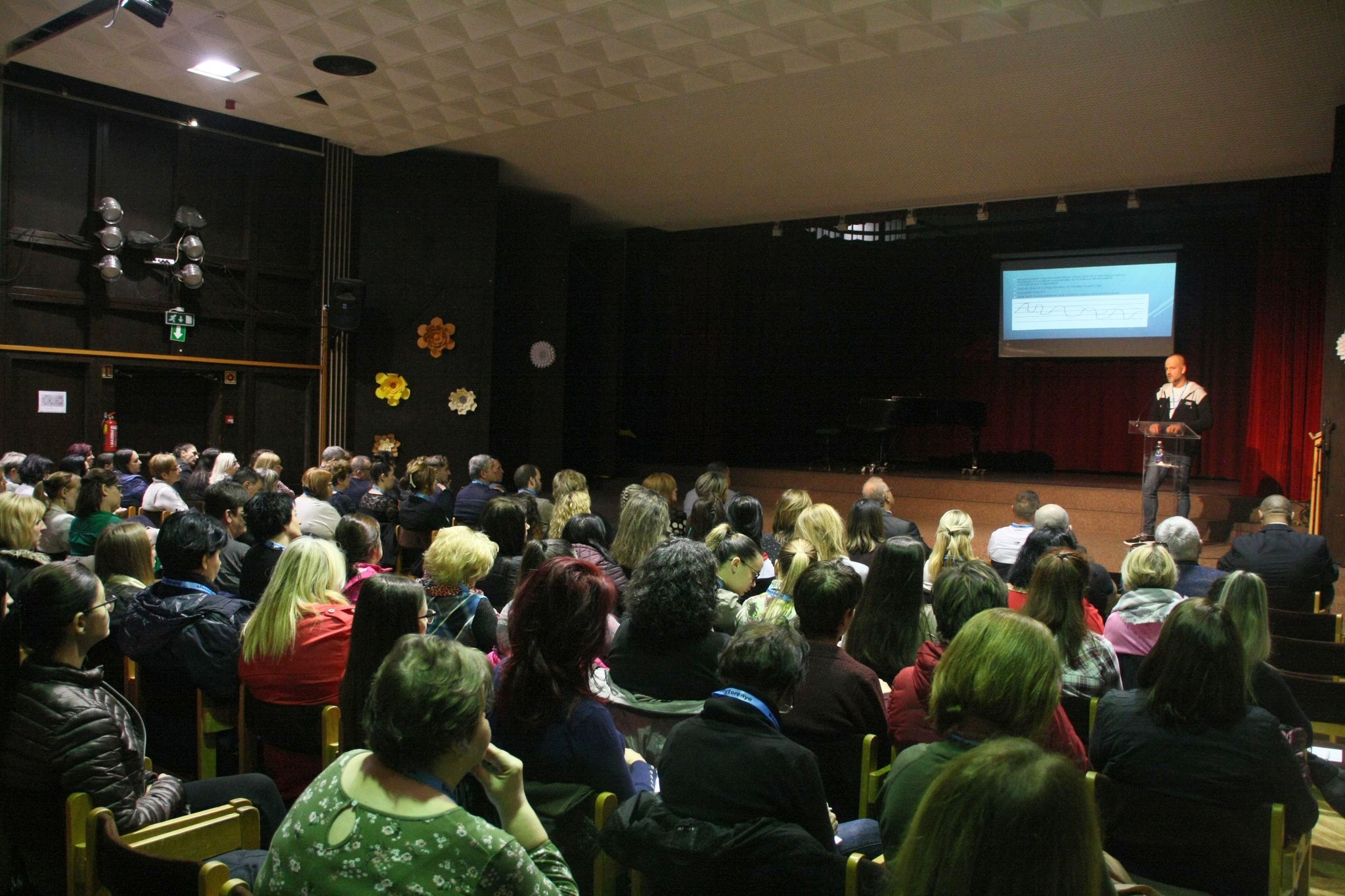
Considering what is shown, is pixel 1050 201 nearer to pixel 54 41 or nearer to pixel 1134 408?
pixel 1134 408

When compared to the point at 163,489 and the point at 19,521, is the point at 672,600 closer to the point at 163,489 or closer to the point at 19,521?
the point at 19,521

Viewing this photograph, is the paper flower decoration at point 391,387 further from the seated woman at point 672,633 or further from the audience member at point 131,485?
the seated woman at point 672,633

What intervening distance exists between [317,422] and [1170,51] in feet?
27.6

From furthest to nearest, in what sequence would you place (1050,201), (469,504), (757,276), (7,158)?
(757,276) → (1050,201) → (7,158) → (469,504)

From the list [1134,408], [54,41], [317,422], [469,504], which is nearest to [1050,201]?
[1134,408]

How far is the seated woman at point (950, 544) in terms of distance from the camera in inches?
177

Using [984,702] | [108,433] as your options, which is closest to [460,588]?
[984,702]

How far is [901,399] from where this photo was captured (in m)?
11.8

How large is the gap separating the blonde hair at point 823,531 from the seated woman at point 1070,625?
57.4 inches

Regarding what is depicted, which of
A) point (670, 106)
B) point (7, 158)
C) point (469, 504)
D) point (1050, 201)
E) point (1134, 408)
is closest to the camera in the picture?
point (469, 504)

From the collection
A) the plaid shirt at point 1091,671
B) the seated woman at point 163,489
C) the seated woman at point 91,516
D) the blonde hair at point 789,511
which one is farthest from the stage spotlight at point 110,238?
the plaid shirt at point 1091,671

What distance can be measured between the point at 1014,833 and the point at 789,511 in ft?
14.7

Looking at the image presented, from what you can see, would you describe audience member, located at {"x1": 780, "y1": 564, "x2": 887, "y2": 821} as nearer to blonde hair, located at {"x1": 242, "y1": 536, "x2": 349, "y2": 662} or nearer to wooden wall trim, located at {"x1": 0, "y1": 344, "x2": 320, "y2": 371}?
blonde hair, located at {"x1": 242, "y1": 536, "x2": 349, "y2": 662}

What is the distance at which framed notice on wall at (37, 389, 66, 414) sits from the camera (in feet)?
27.3
